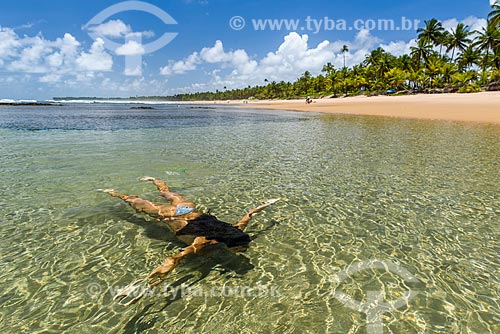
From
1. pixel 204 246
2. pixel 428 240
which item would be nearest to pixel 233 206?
pixel 204 246

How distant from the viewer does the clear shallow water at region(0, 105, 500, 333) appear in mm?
3648

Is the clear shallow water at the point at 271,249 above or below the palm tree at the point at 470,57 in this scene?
below

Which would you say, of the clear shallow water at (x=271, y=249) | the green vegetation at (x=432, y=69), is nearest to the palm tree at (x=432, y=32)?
the green vegetation at (x=432, y=69)

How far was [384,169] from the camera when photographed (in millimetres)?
10539

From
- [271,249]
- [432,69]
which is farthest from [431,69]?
[271,249]

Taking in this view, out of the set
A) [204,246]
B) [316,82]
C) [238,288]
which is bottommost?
[238,288]

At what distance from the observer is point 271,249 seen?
5242 millimetres

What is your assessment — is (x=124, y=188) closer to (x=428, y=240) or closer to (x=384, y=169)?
(x=428, y=240)

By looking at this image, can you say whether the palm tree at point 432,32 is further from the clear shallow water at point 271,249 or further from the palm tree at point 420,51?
the clear shallow water at point 271,249

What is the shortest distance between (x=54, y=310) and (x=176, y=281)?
5.37 ft

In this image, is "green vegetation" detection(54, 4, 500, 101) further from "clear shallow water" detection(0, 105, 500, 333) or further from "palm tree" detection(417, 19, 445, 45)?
"clear shallow water" detection(0, 105, 500, 333)

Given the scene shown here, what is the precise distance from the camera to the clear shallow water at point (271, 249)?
365 cm

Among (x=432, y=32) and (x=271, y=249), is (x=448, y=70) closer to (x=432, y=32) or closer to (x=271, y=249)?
(x=432, y=32)

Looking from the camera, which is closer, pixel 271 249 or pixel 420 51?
pixel 271 249
